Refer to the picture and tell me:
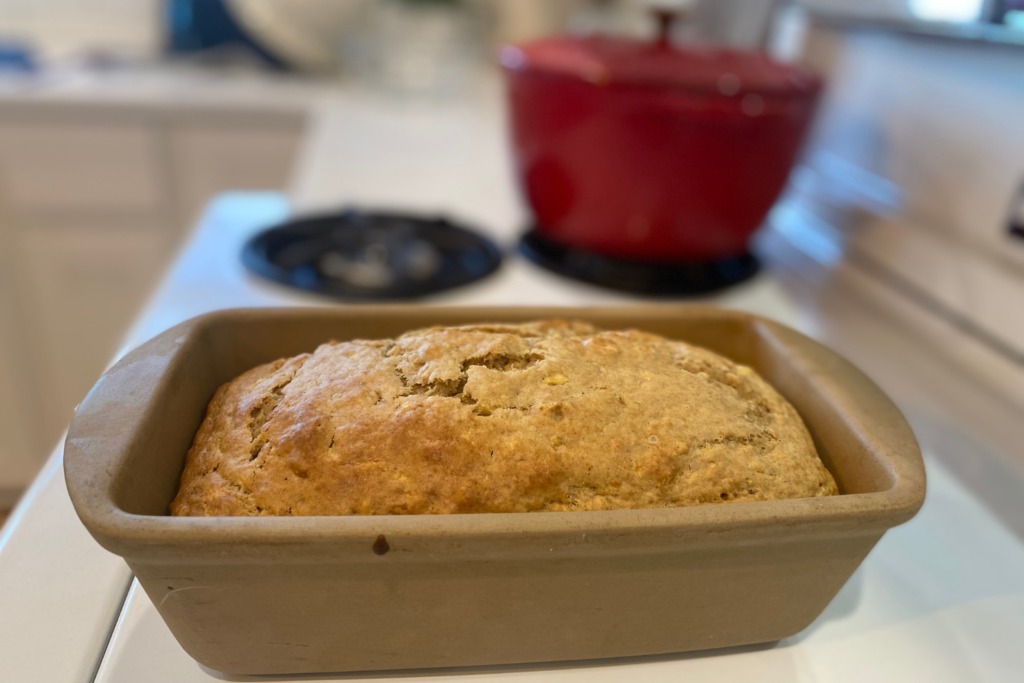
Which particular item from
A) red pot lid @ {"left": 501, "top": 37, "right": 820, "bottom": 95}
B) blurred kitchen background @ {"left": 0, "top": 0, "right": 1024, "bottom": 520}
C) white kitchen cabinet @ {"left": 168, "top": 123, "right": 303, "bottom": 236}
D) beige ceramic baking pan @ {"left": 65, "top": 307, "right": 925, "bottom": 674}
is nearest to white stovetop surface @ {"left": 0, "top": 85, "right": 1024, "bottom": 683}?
beige ceramic baking pan @ {"left": 65, "top": 307, "right": 925, "bottom": 674}

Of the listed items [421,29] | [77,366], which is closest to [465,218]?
[421,29]

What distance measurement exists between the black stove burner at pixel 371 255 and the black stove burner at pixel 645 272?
9 centimetres

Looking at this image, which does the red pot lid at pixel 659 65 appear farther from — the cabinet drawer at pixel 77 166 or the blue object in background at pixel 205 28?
the blue object in background at pixel 205 28

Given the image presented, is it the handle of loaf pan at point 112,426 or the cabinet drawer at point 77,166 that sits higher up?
the handle of loaf pan at point 112,426

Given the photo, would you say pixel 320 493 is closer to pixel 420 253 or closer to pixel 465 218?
pixel 420 253

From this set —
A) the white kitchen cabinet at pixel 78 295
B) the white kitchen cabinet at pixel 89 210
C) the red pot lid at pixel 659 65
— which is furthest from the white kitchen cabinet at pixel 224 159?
the red pot lid at pixel 659 65

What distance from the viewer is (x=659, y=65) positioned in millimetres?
769

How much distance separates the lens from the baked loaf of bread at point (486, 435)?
1.23 ft

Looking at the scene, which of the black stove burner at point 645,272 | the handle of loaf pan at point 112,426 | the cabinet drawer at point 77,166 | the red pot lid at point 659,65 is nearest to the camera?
the handle of loaf pan at point 112,426

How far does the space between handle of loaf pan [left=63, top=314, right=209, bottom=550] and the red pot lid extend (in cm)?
52

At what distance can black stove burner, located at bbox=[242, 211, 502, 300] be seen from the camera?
814 millimetres

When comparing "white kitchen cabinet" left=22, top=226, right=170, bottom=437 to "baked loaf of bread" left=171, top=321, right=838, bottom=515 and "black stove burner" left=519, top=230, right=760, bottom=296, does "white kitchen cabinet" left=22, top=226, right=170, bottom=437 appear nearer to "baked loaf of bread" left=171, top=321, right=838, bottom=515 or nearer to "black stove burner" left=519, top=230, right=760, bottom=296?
"black stove burner" left=519, top=230, right=760, bottom=296

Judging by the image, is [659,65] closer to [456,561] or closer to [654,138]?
[654,138]

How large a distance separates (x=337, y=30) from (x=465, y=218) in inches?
43.7
